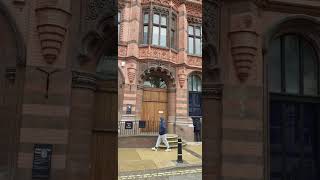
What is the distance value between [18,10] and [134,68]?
18.3 metres

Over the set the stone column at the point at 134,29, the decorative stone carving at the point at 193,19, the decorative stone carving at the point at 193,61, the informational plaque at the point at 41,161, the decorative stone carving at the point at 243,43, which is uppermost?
the decorative stone carving at the point at 193,19

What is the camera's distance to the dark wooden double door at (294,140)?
756cm

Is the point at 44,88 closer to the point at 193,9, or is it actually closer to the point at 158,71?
the point at 158,71

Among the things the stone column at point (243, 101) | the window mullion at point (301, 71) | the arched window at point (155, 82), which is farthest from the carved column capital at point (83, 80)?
the arched window at point (155, 82)

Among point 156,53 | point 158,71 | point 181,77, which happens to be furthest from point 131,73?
point 181,77

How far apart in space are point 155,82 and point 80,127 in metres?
19.7

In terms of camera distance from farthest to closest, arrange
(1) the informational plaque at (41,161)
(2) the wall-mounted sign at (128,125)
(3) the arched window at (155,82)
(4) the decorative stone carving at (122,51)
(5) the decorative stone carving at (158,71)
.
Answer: (3) the arched window at (155,82), (5) the decorative stone carving at (158,71), (4) the decorative stone carving at (122,51), (2) the wall-mounted sign at (128,125), (1) the informational plaque at (41,161)

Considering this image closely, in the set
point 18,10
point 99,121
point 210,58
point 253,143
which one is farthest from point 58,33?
point 253,143

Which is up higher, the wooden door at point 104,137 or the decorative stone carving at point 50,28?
the decorative stone carving at point 50,28

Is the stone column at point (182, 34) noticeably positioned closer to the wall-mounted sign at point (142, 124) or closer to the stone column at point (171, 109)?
the stone column at point (171, 109)

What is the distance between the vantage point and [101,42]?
737cm

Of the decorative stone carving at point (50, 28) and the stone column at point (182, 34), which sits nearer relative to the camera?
the decorative stone carving at point (50, 28)

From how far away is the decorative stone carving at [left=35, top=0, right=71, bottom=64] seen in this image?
6379 millimetres

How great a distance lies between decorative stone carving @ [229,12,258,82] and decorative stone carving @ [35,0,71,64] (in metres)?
3.17
